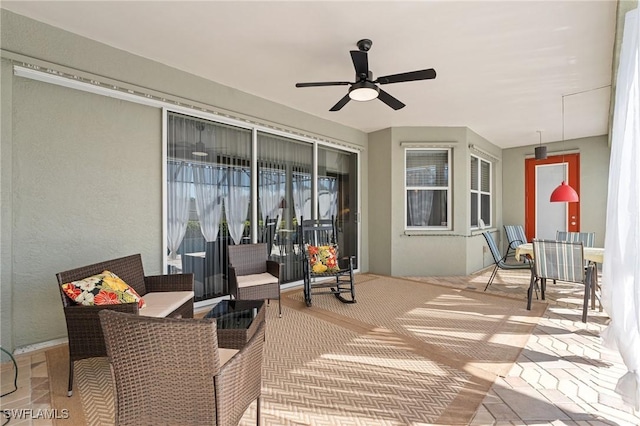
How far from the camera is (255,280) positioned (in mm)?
3568

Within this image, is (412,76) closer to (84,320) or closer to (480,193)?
(84,320)

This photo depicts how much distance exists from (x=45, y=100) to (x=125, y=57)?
0.86 meters

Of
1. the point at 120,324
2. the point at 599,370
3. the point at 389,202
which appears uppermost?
the point at 389,202

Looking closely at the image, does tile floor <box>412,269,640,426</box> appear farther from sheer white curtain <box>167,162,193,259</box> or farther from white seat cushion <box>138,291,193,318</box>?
sheer white curtain <box>167,162,193,259</box>

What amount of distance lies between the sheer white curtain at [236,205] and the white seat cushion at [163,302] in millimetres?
1359

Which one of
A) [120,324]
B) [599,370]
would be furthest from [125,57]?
[599,370]

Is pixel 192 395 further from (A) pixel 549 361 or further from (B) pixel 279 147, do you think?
(B) pixel 279 147

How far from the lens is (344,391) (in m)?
2.14

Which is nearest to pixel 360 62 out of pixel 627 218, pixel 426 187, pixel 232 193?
pixel 627 218

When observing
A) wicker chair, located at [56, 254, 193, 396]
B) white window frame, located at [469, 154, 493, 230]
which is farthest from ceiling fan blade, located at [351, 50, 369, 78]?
white window frame, located at [469, 154, 493, 230]

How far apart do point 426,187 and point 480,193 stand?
5.47 feet

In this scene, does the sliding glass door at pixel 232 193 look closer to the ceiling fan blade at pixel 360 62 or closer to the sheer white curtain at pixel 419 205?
the sheer white curtain at pixel 419 205

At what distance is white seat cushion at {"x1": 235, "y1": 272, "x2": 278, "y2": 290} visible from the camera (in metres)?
3.48

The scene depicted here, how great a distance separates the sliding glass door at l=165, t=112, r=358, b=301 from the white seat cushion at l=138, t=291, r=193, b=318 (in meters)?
0.80
